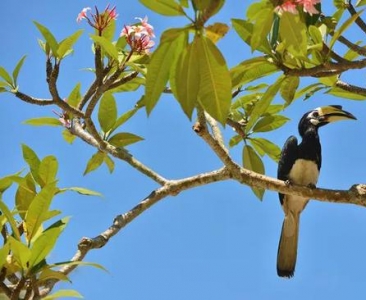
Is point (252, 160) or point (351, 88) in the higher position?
point (351, 88)

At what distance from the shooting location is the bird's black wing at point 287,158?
16.3 feet

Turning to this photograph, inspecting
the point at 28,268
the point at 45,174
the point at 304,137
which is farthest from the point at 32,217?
the point at 304,137

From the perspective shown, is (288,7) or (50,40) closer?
(288,7)

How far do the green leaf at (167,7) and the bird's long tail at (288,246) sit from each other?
9.24ft

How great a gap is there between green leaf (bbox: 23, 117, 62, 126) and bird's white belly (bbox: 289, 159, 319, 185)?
1857 millimetres

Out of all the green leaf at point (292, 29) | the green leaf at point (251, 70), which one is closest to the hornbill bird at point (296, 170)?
the green leaf at point (251, 70)

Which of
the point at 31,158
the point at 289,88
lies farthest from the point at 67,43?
the point at 289,88

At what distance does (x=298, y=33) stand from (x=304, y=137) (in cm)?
290

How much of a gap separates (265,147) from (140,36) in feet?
3.57

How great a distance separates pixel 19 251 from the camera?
255cm

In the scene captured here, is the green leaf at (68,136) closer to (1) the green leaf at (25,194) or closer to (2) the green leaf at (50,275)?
(1) the green leaf at (25,194)

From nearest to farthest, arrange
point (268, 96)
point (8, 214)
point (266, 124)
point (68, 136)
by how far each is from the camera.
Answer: point (8, 214), point (268, 96), point (266, 124), point (68, 136)

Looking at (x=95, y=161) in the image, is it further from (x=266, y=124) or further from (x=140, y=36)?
(x=266, y=124)

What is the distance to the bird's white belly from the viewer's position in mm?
4930
